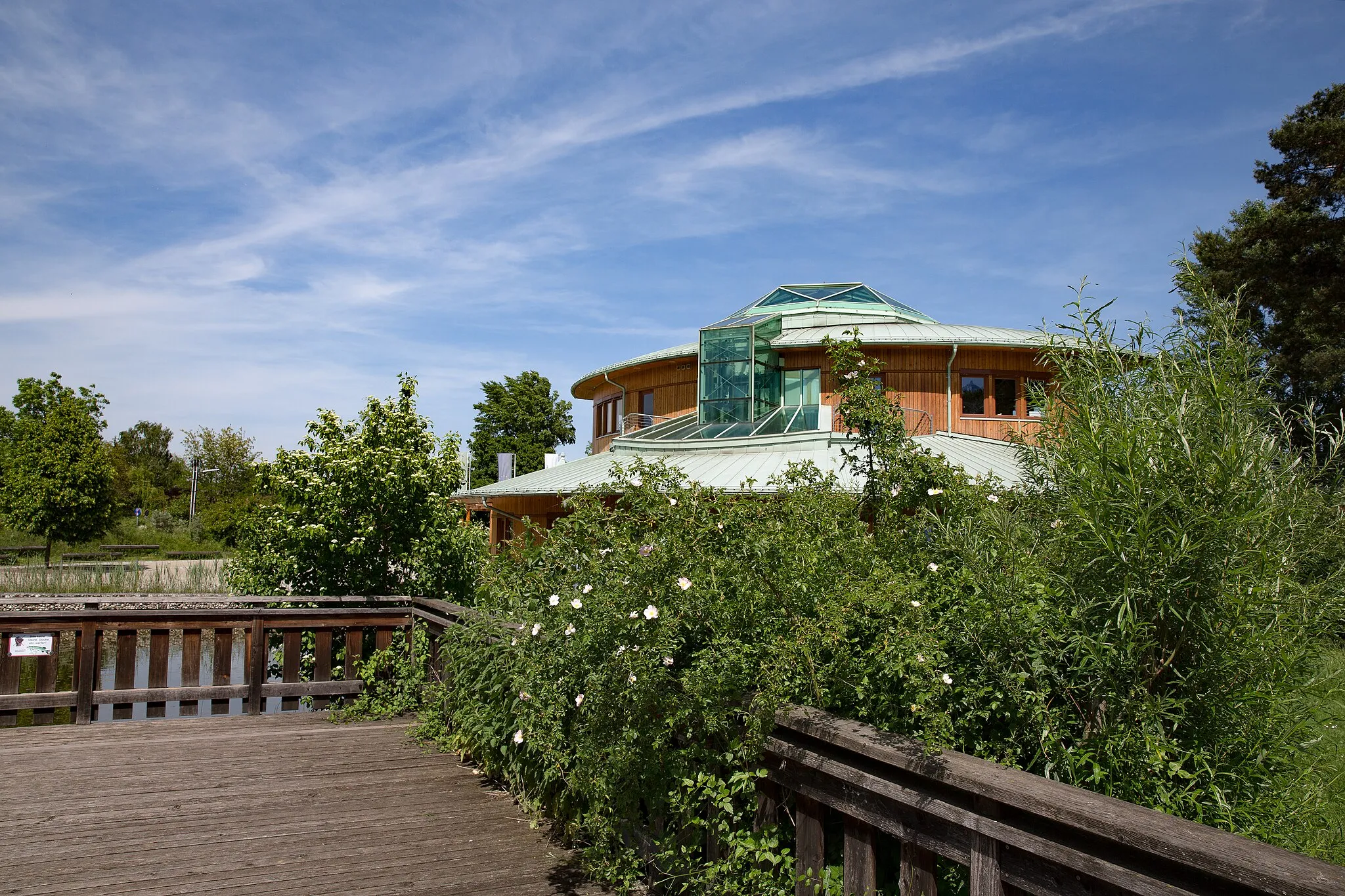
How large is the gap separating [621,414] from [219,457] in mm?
27859

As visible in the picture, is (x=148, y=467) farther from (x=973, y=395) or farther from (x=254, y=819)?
(x=254, y=819)

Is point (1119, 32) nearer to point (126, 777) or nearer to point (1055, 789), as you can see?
point (1055, 789)

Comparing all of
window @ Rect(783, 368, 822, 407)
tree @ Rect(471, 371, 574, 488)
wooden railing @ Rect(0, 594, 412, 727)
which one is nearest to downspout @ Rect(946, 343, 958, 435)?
window @ Rect(783, 368, 822, 407)

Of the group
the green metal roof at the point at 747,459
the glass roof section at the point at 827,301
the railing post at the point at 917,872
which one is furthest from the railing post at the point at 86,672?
the glass roof section at the point at 827,301

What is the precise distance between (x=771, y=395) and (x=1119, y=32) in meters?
17.7

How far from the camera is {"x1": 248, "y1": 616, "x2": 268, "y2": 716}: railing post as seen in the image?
26.3 ft

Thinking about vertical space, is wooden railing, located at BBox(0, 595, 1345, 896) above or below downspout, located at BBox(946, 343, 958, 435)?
below

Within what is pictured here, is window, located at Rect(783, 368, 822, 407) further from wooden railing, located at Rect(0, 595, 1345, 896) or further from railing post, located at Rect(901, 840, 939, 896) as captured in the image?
railing post, located at Rect(901, 840, 939, 896)

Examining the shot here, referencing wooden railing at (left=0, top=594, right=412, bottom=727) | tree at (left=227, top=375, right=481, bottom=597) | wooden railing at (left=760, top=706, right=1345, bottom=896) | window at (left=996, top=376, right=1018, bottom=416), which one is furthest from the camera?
window at (left=996, top=376, right=1018, bottom=416)

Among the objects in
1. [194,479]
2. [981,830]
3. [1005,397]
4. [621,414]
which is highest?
[621,414]

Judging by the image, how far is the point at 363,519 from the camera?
9.66m

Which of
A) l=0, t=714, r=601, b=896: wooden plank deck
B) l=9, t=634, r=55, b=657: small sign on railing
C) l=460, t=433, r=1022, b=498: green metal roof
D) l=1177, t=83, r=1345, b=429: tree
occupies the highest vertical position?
l=1177, t=83, r=1345, b=429: tree

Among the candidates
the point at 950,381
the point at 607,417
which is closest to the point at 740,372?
the point at 950,381

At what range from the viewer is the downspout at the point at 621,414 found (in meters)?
32.7
